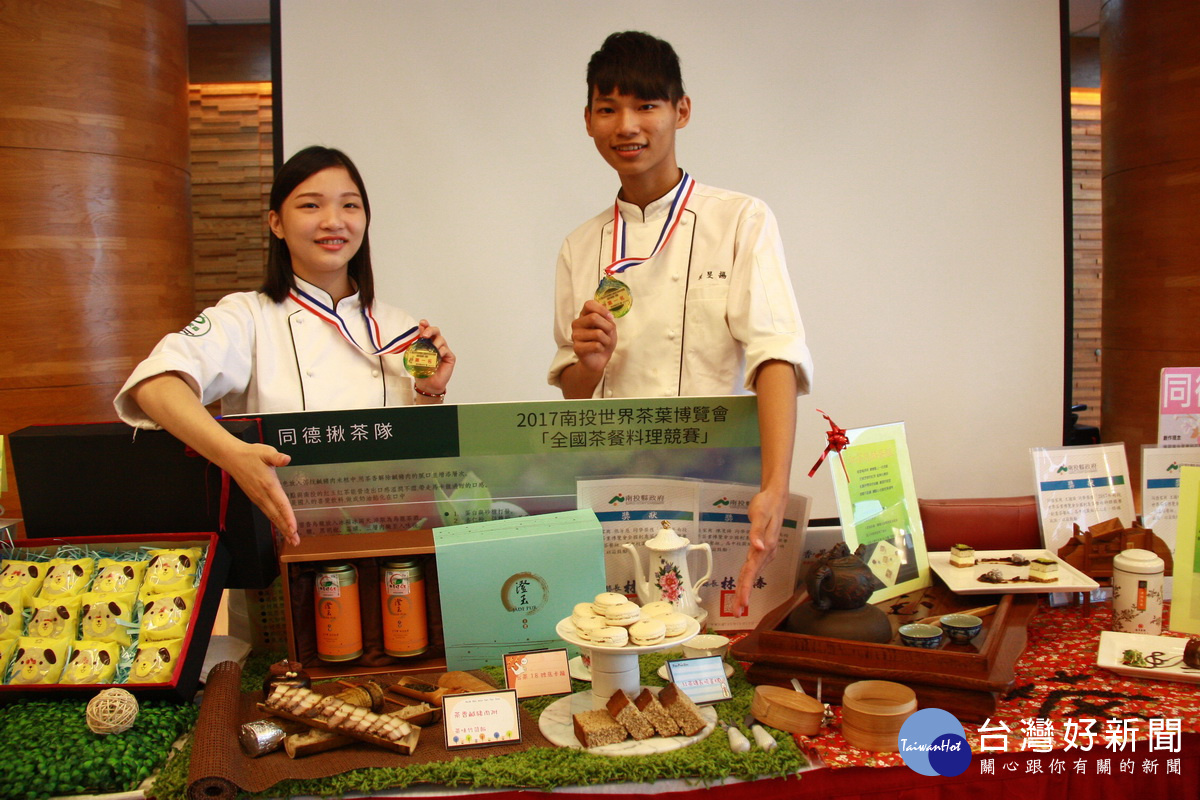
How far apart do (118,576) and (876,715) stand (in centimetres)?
110

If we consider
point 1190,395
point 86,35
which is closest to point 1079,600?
point 1190,395

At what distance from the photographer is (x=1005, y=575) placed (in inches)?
60.0

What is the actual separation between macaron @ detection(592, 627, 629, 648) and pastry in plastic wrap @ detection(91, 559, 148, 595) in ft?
2.34

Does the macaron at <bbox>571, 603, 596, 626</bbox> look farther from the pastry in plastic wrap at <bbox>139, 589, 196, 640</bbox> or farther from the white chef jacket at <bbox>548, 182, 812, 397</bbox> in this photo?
the white chef jacket at <bbox>548, 182, 812, 397</bbox>

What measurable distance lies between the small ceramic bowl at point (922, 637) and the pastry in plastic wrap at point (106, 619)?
1124mm

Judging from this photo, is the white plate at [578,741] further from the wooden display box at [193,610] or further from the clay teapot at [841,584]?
the wooden display box at [193,610]

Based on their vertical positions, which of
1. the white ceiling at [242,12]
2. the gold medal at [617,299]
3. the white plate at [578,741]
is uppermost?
the white ceiling at [242,12]

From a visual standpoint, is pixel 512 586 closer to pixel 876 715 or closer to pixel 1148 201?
pixel 876 715

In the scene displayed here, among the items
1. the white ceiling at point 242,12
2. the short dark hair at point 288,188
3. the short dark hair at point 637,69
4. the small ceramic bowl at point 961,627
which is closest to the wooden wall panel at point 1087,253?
the white ceiling at point 242,12

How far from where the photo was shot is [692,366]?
5.95ft

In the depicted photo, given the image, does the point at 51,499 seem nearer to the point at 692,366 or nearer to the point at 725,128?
the point at 692,366

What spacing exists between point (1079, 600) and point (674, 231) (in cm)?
105

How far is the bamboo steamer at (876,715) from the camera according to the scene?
1.08 meters

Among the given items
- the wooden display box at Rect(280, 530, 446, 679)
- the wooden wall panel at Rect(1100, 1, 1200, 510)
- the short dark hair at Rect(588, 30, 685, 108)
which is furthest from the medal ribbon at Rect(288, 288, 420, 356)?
the wooden wall panel at Rect(1100, 1, 1200, 510)
